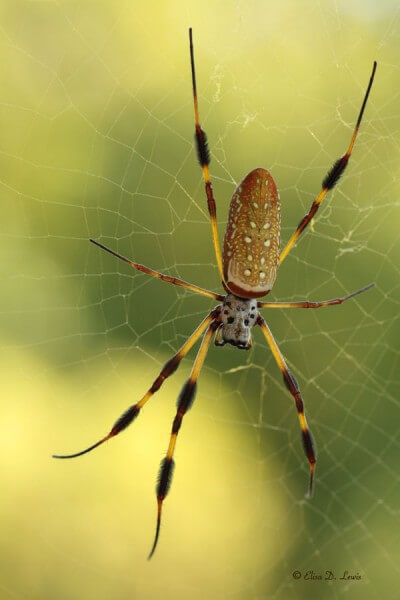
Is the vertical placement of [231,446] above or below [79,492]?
above

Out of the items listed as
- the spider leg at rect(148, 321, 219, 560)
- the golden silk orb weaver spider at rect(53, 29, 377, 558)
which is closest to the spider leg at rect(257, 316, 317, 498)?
the golden silk orb weaver spider at rect(53, 29, 377, 558)

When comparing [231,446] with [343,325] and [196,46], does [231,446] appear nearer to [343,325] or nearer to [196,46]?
[343,325]

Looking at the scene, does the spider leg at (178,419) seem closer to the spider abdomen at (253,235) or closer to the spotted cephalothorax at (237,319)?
the spotted cephalothorax at (237,319)

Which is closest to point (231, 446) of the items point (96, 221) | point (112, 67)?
point (96, 221)

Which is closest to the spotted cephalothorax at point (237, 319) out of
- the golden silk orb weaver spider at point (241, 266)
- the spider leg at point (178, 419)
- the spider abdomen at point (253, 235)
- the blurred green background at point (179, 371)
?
the golden silk orb weaver spider at point (241, 266)

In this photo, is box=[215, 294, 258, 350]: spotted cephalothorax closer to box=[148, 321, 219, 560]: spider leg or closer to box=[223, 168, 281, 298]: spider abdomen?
box=[148, 321, 219, 560]: spider leg

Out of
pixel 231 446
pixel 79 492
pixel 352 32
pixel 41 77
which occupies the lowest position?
pixel 79 492

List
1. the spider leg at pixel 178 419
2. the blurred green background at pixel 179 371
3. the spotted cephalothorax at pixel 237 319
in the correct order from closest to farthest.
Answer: the spider leg at pixel 178 419 < the spotted cephalothorax at pixel 237 319 < the blurred green background at pixel 179 371
